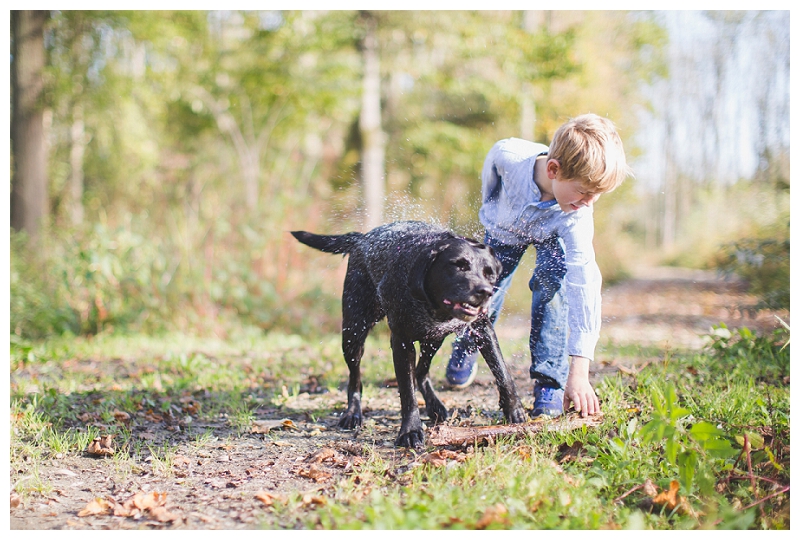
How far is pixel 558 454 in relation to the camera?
2.76m

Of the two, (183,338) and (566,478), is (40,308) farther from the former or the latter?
(566,478)

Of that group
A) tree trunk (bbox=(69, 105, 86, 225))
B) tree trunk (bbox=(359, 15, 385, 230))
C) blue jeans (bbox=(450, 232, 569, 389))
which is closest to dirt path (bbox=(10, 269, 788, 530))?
blue jeans (bbox=(450, 232, 569, 389))

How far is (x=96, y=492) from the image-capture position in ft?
8.62

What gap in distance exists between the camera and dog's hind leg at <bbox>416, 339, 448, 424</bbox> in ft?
11.1

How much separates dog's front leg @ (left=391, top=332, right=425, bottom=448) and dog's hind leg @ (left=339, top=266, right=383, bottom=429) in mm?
506

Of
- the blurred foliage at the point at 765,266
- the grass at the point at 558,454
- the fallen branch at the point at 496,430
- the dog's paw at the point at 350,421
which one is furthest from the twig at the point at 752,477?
the blurred foliage at the point at 765,266

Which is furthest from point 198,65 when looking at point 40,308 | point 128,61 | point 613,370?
point 613,370

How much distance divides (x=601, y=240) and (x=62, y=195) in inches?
550

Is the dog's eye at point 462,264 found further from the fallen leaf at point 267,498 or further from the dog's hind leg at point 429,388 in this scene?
the fallen leaf at point 267,498

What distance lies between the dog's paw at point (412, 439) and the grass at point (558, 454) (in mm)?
140

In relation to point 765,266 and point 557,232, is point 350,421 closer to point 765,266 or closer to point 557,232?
point 557,232

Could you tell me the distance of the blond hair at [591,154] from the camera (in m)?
2.74

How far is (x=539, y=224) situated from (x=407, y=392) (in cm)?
116

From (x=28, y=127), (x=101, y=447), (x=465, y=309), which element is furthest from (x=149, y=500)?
(x=28, y=127)
